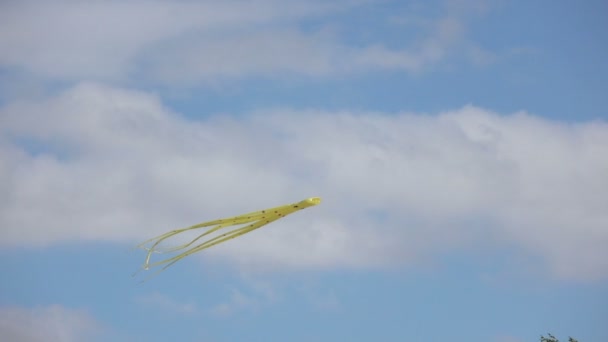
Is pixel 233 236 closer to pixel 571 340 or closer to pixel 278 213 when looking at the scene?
pixel 278 213

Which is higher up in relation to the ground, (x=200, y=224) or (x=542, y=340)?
(x=542, y=340)

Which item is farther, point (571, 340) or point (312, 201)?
point (571, 340)

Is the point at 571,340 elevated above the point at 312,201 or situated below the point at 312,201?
above

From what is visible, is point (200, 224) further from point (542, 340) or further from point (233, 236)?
point (542, 340)

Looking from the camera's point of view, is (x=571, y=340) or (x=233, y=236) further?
(x=571, y=340)

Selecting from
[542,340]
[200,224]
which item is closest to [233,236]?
[200,224]

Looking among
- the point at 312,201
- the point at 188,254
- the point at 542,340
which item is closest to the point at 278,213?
the point at 312,201

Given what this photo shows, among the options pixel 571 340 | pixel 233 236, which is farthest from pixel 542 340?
pixel 233 236
